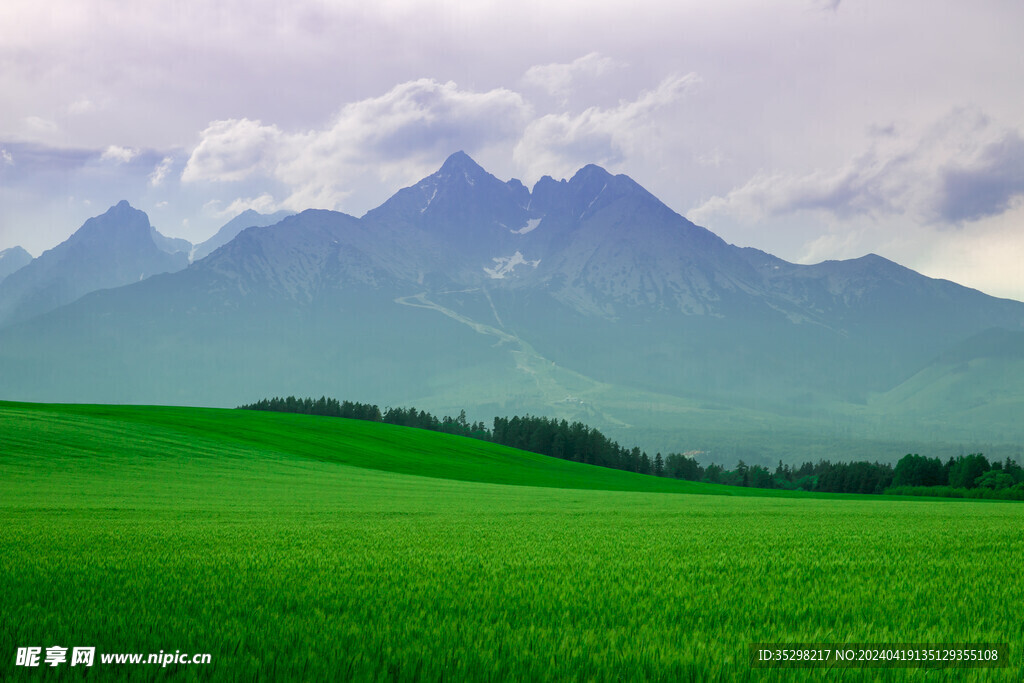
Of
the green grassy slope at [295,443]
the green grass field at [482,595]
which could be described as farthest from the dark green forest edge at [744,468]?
the green grass field at [482,595]

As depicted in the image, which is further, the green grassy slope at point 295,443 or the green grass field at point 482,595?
the green grassy slope at point 295,443

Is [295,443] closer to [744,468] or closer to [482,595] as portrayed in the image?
[482,595]

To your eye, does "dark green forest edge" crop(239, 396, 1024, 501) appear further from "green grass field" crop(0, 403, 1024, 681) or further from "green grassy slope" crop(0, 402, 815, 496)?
"green grass field" crop(0, 403, 1024, 681)

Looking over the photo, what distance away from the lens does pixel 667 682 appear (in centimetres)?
583

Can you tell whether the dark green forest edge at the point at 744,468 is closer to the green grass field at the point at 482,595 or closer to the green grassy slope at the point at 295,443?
the green grassy slope at the point at 295,443

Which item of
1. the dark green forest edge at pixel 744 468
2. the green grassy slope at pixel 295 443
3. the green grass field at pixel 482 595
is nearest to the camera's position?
the green grass field at pixel 482 595

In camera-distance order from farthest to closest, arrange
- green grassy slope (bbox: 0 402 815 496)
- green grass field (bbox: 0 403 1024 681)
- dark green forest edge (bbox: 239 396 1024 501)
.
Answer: dark green forest edge (bbox: 239 396 1024 501)
green grassy slope (bbox: 0 402 815 496)
green grass field (bbox: 0 403 1024 681)

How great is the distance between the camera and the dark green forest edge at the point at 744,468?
106 metres

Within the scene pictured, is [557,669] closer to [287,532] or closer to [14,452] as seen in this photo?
[287,532]

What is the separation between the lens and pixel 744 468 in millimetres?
163125

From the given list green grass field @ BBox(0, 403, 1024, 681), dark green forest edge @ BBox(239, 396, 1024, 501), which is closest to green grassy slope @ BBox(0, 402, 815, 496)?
dark green forest edge @ BBox(239, 396, 1024, 501)

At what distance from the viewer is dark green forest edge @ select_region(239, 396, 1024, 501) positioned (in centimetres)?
10556

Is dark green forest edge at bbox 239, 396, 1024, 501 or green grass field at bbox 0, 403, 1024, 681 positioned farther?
dark green forest edge at bbox 239, 396, 1024, 501

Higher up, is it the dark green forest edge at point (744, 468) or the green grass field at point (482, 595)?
the green grass field at point (482, 595)
